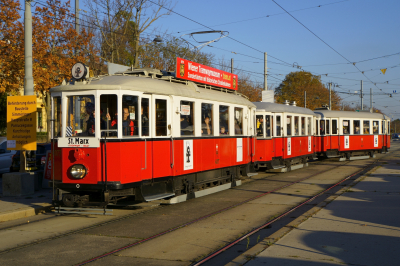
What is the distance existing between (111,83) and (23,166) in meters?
5.06

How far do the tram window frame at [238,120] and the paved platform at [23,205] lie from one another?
617 cm

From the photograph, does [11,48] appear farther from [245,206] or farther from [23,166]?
[245,206]

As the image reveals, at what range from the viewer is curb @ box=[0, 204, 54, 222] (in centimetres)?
958

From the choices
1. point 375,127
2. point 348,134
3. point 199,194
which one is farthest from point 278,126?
point 375,127

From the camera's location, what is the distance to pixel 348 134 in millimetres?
27172

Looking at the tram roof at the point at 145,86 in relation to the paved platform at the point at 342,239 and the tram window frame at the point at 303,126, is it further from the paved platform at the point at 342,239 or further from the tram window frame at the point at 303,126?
the tram window frame at the point at 303,126

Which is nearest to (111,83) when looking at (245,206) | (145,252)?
(145,252)

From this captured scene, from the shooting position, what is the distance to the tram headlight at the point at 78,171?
9.08m

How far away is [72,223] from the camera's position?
912 centimetres

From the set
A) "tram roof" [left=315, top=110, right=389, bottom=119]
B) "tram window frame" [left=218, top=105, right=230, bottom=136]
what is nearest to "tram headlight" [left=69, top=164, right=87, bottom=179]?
"tram window frame" [left=218, top=105, right=230, bottom=136]

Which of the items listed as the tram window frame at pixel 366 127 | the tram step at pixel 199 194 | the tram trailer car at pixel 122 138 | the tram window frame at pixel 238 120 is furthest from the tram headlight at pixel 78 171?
the tram window frame at pixel 366 127

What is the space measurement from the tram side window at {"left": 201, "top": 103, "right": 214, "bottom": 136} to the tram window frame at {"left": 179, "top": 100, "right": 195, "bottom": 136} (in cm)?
58

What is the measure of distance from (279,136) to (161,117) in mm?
10099

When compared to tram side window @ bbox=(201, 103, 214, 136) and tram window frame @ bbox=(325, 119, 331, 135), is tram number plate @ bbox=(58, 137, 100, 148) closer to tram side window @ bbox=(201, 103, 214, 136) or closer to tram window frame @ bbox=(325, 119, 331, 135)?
tram side window @ bbox=(201, 103, 214, 136)
